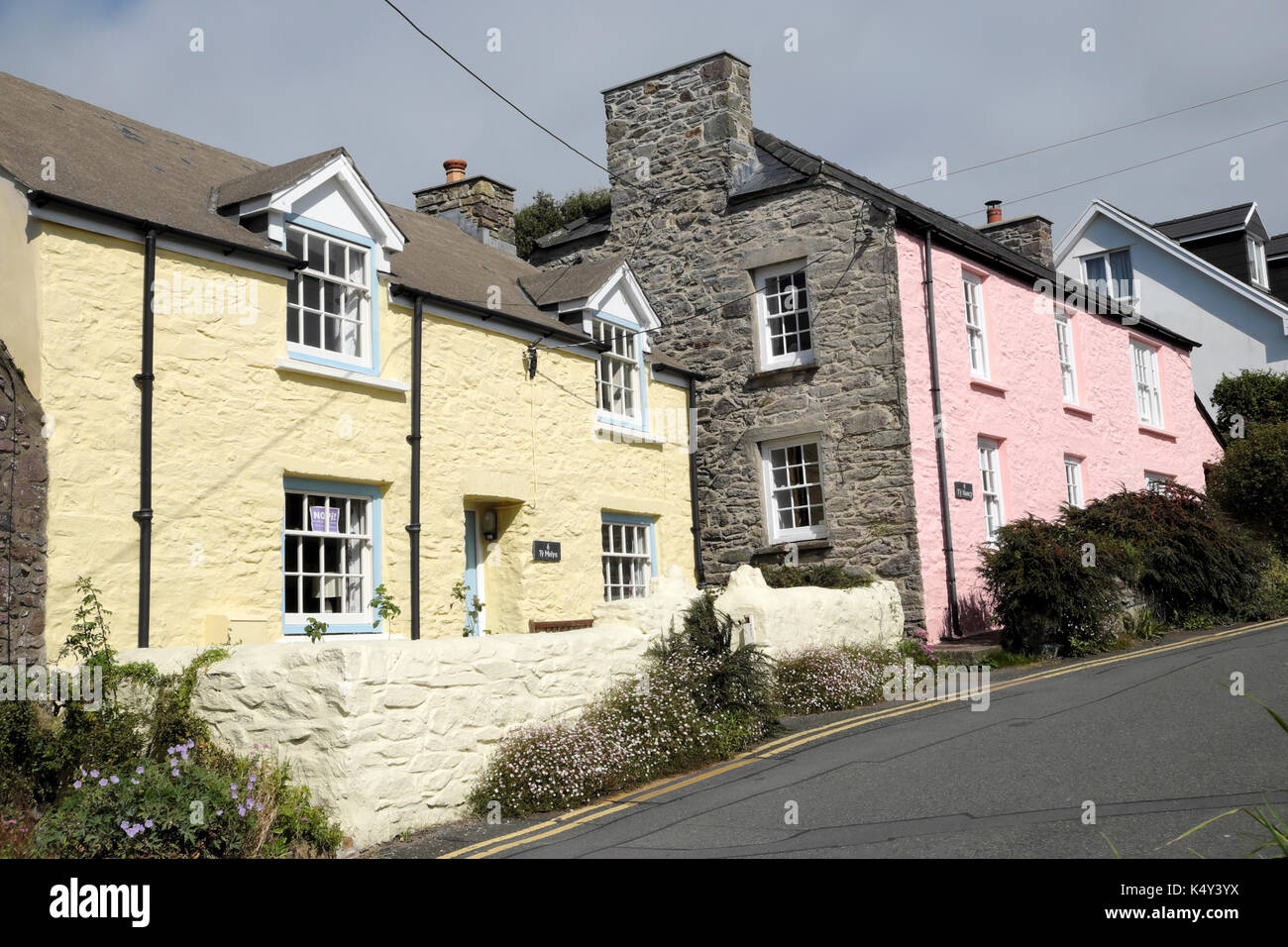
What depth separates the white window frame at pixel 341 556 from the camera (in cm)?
1168

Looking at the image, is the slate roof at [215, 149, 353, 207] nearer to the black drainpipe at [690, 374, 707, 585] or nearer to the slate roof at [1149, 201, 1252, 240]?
the black drainpipe at [690, 374, 707, 585]

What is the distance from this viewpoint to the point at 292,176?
12.0 metres

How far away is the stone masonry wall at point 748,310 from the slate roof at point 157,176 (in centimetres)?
374

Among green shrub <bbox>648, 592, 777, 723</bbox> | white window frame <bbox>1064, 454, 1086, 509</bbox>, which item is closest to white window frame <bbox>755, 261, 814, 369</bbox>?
white window frame <bbox>1064, 454, 1086, 509</bbox>

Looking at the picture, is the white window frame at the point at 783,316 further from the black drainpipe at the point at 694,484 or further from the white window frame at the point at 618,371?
the white window frame at the point at 618,371

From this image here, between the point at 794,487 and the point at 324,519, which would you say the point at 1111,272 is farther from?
the point at 324,519

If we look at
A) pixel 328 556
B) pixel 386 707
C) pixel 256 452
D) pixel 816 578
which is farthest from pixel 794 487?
pixel 386 707

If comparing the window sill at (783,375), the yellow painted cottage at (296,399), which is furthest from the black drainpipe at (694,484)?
the window sill at (783,375)

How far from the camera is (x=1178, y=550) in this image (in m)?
16.3

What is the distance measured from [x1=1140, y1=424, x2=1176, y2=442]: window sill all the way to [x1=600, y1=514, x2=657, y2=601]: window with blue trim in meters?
12.8

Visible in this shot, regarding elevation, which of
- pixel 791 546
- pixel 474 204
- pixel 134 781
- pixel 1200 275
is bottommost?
pixel 134 781

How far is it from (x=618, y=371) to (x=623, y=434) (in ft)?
3.55
